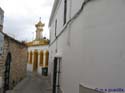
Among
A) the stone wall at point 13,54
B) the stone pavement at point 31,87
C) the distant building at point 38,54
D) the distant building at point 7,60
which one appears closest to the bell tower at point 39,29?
the distant building at point 38,54

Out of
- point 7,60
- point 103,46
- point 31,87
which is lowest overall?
point 31,87

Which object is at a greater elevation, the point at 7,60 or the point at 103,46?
the point at 103,46

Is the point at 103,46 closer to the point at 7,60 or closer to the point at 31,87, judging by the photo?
the point at 7,60

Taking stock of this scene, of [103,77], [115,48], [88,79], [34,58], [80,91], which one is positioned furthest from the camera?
[34,58]

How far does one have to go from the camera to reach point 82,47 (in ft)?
18.9

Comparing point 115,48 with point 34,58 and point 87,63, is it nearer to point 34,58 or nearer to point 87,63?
point 87,63

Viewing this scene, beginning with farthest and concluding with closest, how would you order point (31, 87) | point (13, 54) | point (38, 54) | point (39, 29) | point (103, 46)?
point (39, 29) < point (38, 54) < point (31, 87) < point (13, 54) < point (103, 46)

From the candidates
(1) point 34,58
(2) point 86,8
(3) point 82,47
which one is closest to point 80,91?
(3) point 82,47

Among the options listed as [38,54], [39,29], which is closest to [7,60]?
[38,54]

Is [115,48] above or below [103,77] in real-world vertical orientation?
above

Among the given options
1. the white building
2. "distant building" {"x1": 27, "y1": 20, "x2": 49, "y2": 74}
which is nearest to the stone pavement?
the white building

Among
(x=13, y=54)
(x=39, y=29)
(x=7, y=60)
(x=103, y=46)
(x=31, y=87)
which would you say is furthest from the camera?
(x=39, y=29)

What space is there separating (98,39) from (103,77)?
34.4 inches

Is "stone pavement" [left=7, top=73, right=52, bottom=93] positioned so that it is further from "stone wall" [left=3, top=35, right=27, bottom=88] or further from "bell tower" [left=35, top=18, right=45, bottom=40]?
"bell tower" [left=35, top=18, right=45, bottom=40]
